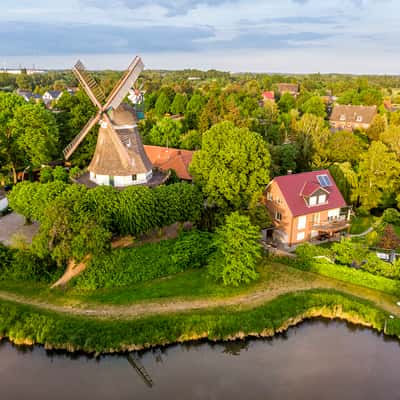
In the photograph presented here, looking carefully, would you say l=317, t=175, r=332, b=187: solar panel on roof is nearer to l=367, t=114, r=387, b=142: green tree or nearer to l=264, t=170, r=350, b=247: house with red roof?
l=264, t=170, r=350, b=247: house with red roof

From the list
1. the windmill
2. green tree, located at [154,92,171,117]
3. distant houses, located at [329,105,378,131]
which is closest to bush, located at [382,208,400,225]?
the windmill

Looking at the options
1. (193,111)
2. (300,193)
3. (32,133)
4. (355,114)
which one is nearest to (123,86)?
(32,133)

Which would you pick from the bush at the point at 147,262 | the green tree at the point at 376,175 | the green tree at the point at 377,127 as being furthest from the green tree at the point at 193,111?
the bush at the point at 147,262

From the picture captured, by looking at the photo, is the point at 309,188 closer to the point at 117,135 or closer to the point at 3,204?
the point at 117,135

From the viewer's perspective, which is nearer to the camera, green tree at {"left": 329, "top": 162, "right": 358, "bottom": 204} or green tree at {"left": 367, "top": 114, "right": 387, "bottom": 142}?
green tree at {"left": 329, "top": 162, "right": 358, "bottom": 204}

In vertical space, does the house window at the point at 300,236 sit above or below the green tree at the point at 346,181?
below

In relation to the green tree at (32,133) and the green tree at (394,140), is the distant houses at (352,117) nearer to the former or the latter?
the green tree at (394,140)

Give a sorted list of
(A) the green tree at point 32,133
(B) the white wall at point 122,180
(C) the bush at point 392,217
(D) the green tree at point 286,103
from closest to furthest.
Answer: (B) the white wall at point 122,180 < (C) the bush at point 392,217 < (A) the green tree at point 32,133 < (D) the green tree at point 286,103

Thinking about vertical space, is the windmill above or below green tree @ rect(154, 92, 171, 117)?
below
